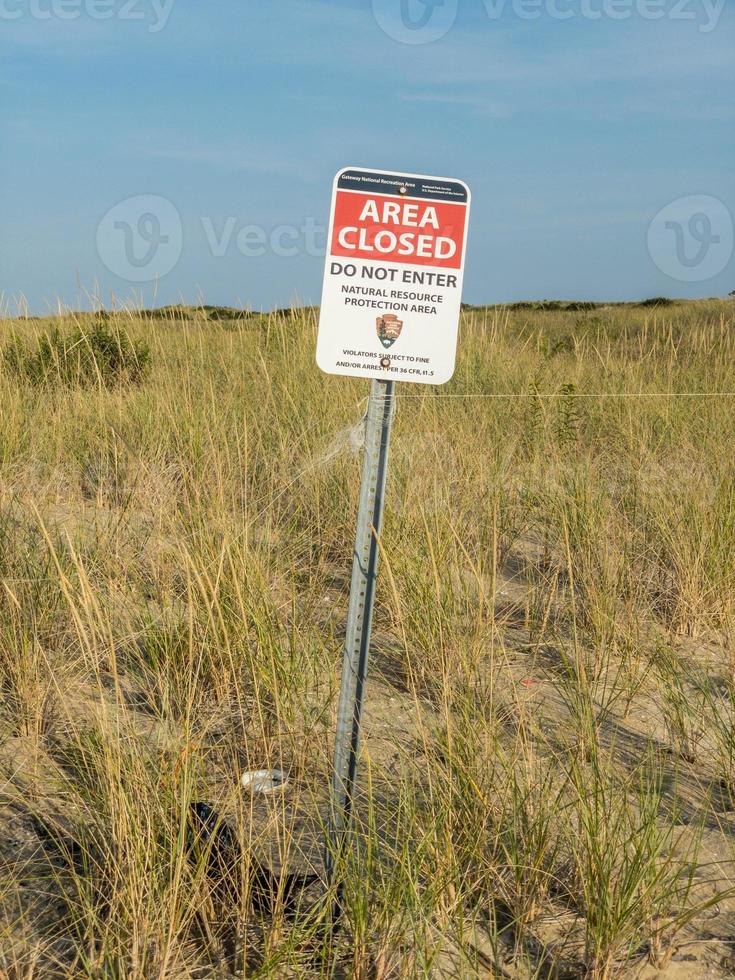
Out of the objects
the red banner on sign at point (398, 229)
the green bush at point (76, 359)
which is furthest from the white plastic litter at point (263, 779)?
the green bush at point (76, 359)

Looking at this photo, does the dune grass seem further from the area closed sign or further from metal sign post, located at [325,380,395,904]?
the area closed sign

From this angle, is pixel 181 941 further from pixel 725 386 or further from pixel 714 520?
pixel 725 386

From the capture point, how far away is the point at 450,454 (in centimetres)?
491

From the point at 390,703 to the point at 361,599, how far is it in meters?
0.91

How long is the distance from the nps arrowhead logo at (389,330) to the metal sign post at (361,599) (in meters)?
0.09

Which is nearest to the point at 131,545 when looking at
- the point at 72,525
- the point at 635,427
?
the point at 72,525

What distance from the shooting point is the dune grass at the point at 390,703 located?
179 cm

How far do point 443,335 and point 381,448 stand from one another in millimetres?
278

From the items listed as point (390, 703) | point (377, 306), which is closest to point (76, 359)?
point (390, 703)

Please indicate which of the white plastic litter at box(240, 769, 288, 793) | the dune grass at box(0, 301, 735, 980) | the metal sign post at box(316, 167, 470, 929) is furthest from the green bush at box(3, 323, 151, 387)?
the metal sign post at box(316, 167, 470, 929)

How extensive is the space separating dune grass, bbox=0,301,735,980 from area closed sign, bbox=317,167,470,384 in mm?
516

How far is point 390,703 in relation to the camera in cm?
284

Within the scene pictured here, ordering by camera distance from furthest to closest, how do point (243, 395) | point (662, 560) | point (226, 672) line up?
point (243, 395), point (662, 560), point (226, 672)

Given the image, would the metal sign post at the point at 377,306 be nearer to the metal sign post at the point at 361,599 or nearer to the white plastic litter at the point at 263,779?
the metal sign post at the point at 361,599
